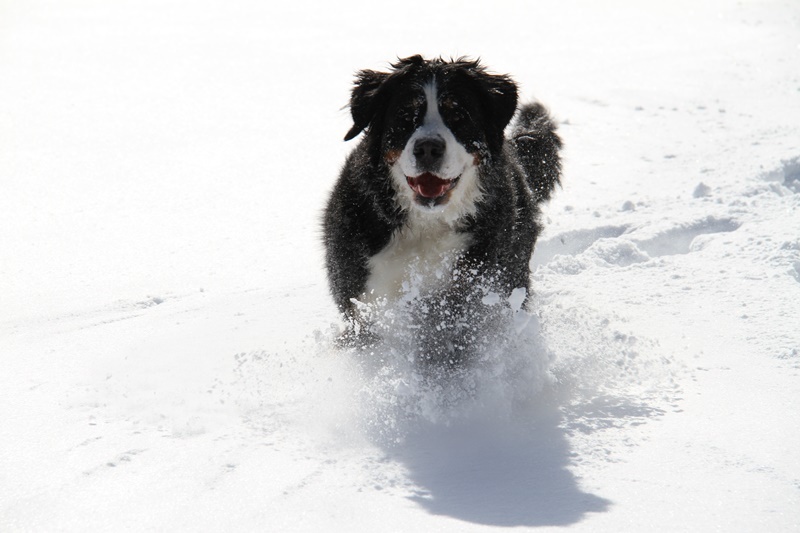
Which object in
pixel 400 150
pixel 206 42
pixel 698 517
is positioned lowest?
pixel 698 517

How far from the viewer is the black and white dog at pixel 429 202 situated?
398 cm

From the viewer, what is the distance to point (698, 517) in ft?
9.43

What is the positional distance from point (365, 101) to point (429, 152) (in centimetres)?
57

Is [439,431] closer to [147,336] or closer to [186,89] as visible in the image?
[147,336]

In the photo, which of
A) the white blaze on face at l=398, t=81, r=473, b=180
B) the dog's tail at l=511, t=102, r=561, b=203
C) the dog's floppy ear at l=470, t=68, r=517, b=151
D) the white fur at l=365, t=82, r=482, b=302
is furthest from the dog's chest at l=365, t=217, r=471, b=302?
the dog's tail at l=511, t=102, r=561, b=203

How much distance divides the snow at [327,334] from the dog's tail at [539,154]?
0.68 metres

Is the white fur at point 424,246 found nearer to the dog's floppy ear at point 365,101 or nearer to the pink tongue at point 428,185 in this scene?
the pink tongue at point 428,185

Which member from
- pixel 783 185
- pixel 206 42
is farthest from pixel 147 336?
pixel 206 42

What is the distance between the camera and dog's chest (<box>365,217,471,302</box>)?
408 cm

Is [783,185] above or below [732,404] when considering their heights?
above

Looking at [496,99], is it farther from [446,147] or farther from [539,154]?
[539,154]

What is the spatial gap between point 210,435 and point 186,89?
7658mm

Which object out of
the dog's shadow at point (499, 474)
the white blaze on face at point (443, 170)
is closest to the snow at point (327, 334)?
the dog's shadow at point (499, 474)

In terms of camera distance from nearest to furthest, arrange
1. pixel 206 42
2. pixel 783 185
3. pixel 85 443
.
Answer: pixel 85 443
pixel 783 185
pixel 206 42
